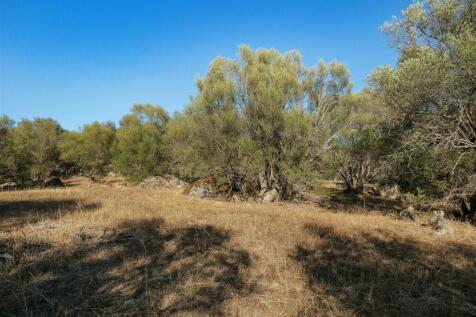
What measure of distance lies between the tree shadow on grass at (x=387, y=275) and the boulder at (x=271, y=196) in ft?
32.1

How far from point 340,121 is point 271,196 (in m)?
8.64

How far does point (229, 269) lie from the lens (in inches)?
216

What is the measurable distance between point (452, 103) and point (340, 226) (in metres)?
7.23

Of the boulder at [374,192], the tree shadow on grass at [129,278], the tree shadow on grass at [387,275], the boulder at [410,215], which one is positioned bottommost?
the boulder at [374,192]

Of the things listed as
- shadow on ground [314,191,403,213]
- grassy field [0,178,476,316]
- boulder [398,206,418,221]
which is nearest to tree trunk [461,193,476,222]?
boulder [398,206,418,221]

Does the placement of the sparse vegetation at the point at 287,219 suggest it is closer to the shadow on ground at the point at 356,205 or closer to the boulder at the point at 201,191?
the boulder at the point at 201,191

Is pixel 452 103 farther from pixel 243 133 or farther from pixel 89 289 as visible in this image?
pixel 89 289

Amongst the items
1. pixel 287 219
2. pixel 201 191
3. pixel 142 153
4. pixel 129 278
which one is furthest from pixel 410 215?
pixel 142 153

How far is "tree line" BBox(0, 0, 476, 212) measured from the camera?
10367mm

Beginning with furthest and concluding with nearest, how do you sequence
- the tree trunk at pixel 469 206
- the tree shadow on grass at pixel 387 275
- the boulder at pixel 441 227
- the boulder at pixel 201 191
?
the boulder at pixel 201 191, the tree trunk at pixel 469 206, the boulder at pixel 441 227, the tree shadow on grass at pixel 387 275

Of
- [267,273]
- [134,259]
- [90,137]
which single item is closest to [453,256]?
[267,273]

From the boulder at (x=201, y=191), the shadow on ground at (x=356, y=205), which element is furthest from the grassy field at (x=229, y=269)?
the boulder at (x=201, y=191)

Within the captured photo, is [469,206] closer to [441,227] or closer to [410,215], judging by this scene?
[410,215]

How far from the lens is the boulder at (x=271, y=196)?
1773 cm
